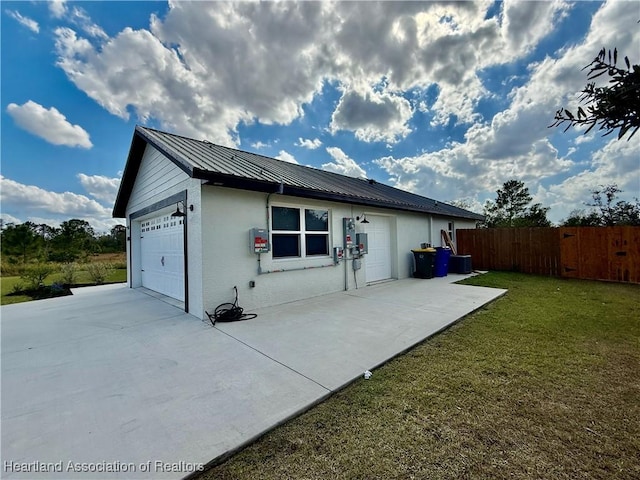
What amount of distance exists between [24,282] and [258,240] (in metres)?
11.2

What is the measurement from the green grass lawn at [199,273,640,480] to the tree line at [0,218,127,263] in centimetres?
1711

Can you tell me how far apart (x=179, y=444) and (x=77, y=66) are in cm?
1037

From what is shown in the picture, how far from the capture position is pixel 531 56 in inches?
330

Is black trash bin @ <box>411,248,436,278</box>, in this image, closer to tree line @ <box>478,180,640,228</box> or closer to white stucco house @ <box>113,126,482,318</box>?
white stucco house @ <box>113,126,482,318</box>

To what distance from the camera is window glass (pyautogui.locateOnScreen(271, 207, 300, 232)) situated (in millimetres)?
6336

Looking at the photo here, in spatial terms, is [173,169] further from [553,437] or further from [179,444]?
[553,437]

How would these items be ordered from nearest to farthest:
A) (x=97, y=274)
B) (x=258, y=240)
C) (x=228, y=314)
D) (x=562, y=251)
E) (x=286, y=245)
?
(x=228, y=314) < (x=258, y=240) < (x=286, y=245) < (x=562, y=251) < (x=97, y=274)

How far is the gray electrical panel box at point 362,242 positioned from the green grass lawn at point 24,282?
35.6 feet

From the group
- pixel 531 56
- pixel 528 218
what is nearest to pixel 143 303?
pixel 531 56

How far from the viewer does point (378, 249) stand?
940 cm

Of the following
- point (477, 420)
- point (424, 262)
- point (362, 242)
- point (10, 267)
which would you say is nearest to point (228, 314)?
point (477, 420)

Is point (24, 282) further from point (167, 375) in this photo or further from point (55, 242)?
point (167, 375)

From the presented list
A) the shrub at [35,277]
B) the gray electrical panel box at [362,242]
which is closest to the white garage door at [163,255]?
the shrub at [35,277]

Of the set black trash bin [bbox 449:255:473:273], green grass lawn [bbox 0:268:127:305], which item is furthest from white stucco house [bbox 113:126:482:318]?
green grass lawn [bbox 0:268:127:305]
